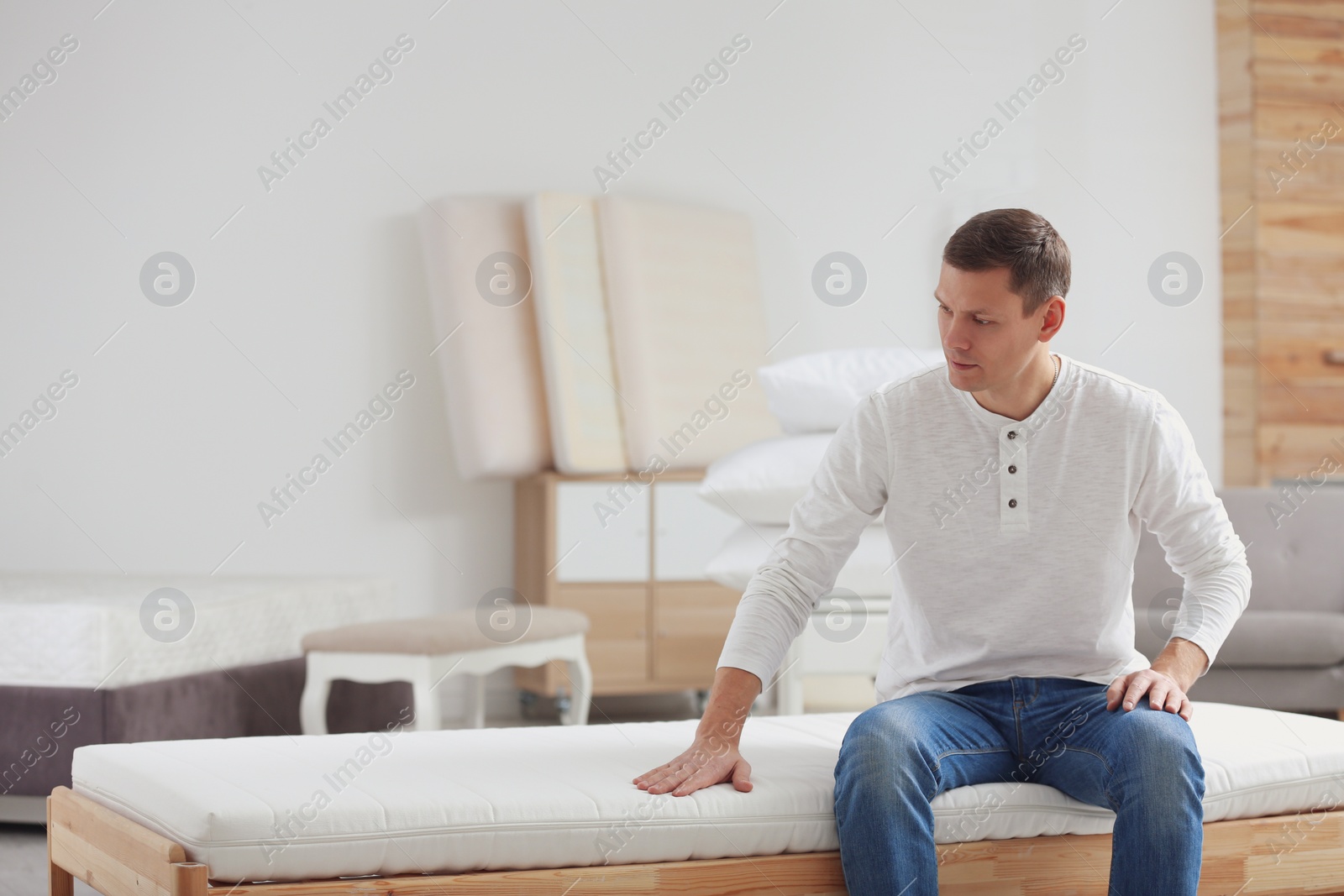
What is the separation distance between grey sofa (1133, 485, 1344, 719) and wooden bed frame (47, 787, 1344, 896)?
3.55 feet

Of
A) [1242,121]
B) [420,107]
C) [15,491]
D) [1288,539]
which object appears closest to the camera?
[1288,539]

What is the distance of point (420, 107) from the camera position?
410 cm

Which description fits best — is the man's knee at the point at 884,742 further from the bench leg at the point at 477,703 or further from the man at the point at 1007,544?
the bench leg at the point at 477,703

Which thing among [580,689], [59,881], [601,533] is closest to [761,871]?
[59,881]

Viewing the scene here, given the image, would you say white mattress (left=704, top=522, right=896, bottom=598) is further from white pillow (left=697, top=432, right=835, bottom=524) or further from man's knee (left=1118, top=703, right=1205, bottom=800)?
man's knee (left=1118, top=703, right=1205, bottom=800)

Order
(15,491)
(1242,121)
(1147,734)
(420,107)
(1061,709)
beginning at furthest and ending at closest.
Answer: (1242,121), (420,107), (15,491), (1061,709), (1147,734)

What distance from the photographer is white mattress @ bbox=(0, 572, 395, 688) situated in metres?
2.49

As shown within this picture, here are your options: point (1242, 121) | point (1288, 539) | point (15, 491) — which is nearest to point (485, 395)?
point (15, 491)

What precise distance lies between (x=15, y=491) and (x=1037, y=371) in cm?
328

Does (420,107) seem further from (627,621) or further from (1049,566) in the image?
(1049,566)

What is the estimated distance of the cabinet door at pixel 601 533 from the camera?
3865mm

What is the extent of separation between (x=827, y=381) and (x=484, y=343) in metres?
1.43

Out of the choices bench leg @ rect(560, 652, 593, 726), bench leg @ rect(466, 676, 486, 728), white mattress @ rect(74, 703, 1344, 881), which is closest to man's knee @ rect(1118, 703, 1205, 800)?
white mattress @ rect(74, 703, 1344, 881)

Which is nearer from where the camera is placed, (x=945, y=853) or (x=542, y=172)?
(x=945, y=853)
